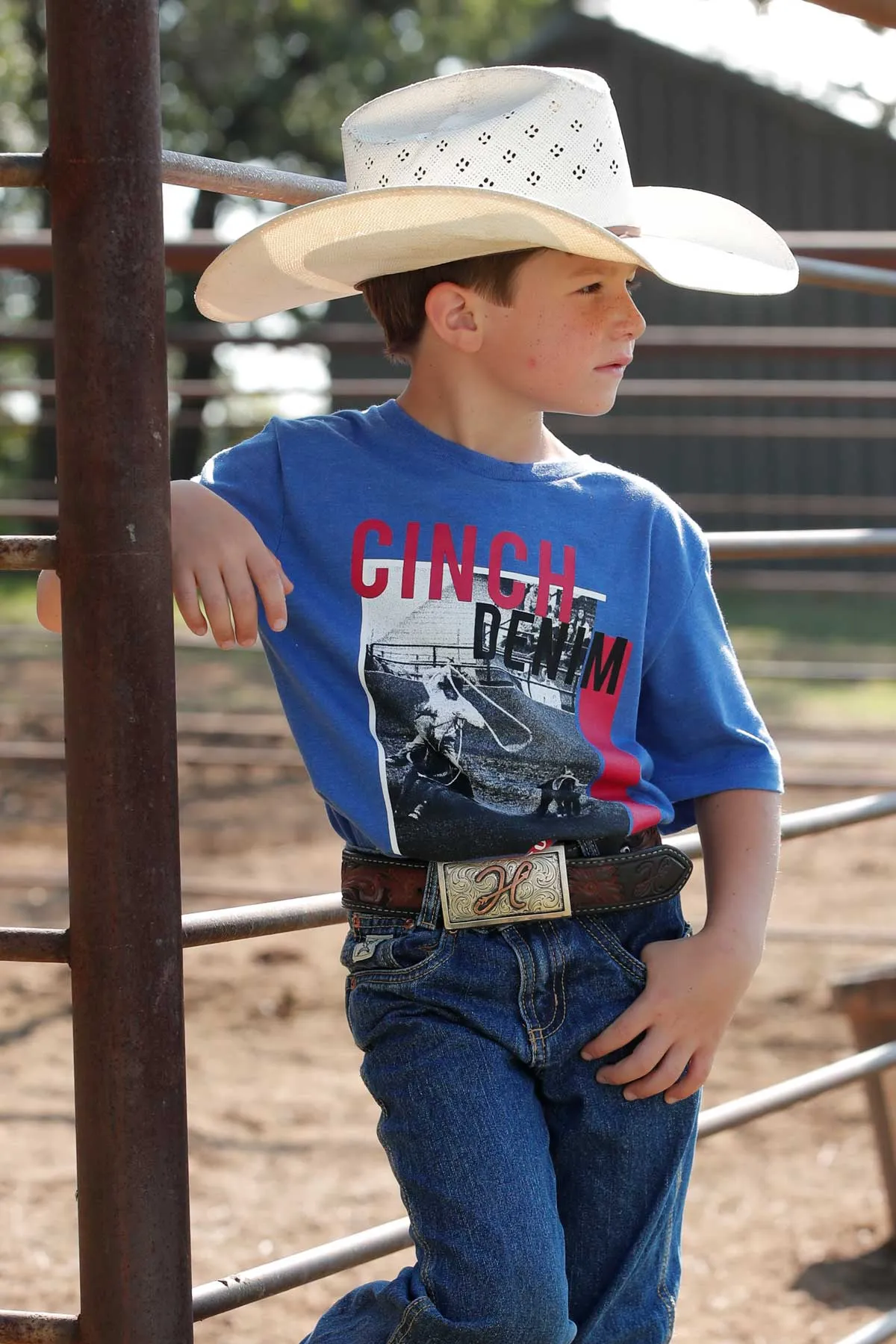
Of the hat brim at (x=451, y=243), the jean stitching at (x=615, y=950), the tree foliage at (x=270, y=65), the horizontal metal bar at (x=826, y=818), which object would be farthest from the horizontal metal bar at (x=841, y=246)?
the tree foliage at (x=270, y=65)

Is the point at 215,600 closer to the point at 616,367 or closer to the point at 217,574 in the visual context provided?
the point at 217,574

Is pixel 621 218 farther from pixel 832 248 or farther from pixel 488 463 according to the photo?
pixel 832 248

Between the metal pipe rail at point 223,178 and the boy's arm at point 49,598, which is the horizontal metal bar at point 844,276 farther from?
the boy's arm at point 49,598

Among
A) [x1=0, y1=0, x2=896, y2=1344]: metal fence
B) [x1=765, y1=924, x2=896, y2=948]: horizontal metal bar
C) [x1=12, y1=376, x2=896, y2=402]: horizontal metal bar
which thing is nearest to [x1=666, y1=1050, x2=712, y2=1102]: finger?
[x1=0, y1=0, x2=896, y2=1344]: metal fence

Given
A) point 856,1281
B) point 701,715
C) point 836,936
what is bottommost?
point 856,1281

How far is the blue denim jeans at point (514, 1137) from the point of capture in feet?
3.52

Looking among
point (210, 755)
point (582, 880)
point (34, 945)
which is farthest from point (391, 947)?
point (210, 755)

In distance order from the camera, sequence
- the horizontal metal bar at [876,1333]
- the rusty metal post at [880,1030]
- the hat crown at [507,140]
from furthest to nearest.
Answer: the rusty metal post at [880,1030] → the horizontal metal bar at [876,1333] → the hat crown at [507,140]

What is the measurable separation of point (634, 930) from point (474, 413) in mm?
393

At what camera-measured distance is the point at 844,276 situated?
1755 millimetres

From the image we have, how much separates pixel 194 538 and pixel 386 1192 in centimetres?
164

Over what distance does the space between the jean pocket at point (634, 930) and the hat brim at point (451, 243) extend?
449mm

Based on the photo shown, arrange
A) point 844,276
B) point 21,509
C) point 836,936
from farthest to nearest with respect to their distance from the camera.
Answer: point 21,509 < point 836,936 < point 844,276

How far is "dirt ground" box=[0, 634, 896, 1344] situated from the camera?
7.20 ft
